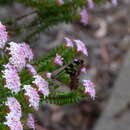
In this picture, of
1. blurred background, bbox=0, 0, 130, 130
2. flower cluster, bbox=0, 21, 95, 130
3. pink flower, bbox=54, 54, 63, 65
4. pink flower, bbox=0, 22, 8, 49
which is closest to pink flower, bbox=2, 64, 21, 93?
flower cluster, bbox=0, 21, 95, 130

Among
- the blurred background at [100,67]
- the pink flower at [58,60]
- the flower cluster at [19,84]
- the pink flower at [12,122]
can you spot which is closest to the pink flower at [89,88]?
the flower cluster at [19,84]

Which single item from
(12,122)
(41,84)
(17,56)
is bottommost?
(12,122)

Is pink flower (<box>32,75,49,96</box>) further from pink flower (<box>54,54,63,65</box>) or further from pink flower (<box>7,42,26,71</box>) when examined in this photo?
pink flower (<box>54,54,63,65</box>)

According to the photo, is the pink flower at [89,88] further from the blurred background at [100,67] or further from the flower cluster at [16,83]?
the blurred background at [100,67]

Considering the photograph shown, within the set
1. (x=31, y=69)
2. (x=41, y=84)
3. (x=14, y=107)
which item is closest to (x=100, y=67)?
(x=31, y=69)

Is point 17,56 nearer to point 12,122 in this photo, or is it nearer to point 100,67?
point 12,122

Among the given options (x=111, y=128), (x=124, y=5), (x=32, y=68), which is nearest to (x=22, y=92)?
(x=32, y=68)
